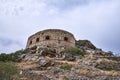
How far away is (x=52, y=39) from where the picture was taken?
183ft

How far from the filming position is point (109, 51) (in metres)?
56.7

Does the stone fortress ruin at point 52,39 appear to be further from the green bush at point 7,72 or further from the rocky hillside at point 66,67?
the green bush at point 7,72

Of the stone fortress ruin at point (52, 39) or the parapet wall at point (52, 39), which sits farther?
the parapet wall at point (52, 39)

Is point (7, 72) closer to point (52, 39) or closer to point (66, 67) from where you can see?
point (66, 67)

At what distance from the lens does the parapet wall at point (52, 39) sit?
2176 inches

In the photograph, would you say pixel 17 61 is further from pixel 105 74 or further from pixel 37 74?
pixel 105 74

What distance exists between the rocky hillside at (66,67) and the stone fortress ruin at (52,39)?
17.1 feet

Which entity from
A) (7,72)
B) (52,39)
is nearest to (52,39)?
(52,39)

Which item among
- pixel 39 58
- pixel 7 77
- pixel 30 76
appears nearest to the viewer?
pixel 7 77

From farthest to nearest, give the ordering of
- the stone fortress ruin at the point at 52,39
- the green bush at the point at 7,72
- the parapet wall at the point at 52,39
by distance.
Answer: the parapet wall at the point at 52,39, the stone fortress ruin at the point at 52,39, the green bush at the point at 7,72

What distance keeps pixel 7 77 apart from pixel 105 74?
13.3 m

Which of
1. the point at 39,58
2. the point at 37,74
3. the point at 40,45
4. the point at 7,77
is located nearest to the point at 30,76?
the point at 37,74

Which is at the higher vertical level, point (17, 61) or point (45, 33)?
point (45, 33)

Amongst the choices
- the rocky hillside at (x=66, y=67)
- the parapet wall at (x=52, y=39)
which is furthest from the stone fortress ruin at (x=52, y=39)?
the rocky hillside at (x=66, y=67)
